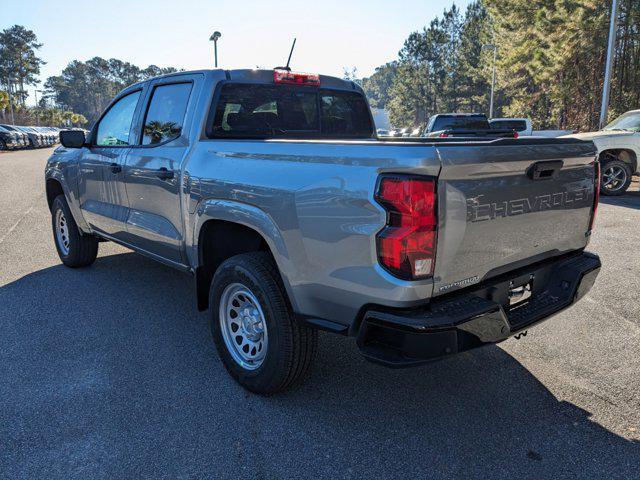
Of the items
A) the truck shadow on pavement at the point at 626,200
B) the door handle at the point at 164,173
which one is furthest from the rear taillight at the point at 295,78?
the truck shadow on pavement at the point at 626,200

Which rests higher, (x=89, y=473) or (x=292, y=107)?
(x=292, y=107)

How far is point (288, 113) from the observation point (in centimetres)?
418

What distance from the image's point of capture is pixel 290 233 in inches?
107

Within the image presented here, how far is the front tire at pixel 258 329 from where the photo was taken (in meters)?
2.90

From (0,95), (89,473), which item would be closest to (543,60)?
(89,473)

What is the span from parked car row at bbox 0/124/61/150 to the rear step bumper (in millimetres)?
34028

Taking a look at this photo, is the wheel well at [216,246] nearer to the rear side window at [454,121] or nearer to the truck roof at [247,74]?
the truck roof at [247,74]

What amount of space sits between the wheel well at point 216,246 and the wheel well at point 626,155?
10.6 meters

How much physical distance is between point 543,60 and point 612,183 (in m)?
18.5

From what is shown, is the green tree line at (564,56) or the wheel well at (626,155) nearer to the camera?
the wheel well at (626,155)

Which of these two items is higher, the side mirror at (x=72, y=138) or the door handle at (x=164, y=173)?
the side mirror at (x=72, y=138)

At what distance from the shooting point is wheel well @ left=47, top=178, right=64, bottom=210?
6.00m

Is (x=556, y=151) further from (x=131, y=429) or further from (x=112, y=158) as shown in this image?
(x=112, y=158)

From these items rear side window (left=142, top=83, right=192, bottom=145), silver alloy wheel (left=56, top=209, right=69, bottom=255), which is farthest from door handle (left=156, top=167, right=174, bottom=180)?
silver alloy wheel (left=56, top=209, right=69, bottom=255)
